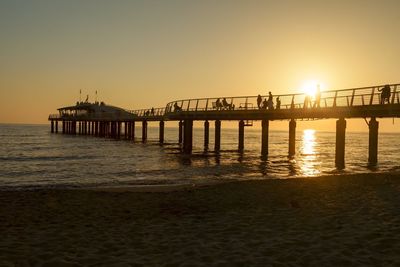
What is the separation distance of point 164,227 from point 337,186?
7987 millimetres

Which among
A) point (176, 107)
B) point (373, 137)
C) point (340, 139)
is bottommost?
point (340, 139)

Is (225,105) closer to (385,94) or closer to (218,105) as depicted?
(218,105)

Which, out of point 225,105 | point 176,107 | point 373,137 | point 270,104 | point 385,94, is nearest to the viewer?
point 385,94

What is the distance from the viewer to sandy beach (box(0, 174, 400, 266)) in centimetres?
683

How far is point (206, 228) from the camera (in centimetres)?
895

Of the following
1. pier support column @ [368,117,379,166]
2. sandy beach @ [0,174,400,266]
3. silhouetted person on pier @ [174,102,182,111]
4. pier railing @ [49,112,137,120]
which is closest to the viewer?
sandy beach @ [0,174,400,266]

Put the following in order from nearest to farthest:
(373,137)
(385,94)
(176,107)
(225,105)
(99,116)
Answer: (385,94), (373,137), (225,105), (176,107), (99,116)

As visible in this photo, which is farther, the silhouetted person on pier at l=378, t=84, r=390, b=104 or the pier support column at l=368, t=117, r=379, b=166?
the pier support column at l=368, t=117, r=379, b=166

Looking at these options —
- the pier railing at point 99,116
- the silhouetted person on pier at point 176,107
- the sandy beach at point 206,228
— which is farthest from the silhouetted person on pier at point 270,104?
the pier railing at point 99,116

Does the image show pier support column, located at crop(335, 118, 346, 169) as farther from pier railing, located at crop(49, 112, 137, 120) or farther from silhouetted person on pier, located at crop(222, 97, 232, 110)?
pier railing, located at crop(49, 112, 137, 120)

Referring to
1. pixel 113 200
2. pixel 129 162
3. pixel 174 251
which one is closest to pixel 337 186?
pixel 113 200

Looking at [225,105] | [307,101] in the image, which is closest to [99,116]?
[225,105]

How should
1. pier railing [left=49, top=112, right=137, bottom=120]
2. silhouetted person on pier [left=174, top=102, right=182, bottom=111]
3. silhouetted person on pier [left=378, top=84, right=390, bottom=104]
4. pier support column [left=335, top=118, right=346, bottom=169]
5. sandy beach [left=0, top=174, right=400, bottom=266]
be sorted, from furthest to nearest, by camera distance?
pier railing [left=49, top=112, right=137, bottom=120], silhouetted person on pier [left=174, top=102, right=182, bottom=111], pier support column [left=335, top=118, right=346, bottom=169], silhouetted person on pier [left=378, top=84, right=390, bottom=104], sandy beach [left=0, top=174, right=400, bottom=266]

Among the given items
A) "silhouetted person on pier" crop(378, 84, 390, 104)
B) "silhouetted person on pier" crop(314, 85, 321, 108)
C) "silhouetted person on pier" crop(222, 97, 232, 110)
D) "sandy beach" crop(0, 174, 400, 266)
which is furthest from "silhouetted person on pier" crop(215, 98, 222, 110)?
"sandy beach" crop(0, 174, 400, 266)
